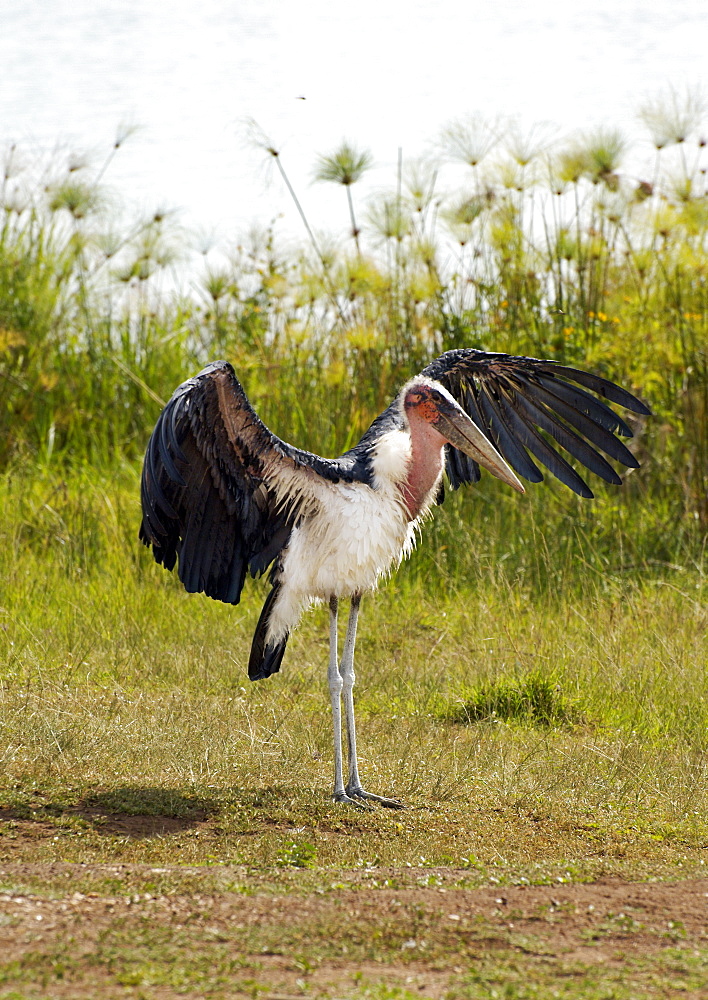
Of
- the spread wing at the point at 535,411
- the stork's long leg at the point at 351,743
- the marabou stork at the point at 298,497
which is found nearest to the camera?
the marabou stork at the point at 298,497

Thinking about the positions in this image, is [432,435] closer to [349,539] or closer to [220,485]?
[349,539]

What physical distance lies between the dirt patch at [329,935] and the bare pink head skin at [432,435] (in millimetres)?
1512

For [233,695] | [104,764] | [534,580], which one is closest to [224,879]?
[104,764]

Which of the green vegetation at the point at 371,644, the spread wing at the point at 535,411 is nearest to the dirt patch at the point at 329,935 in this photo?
the green vegetation at the point at 371,644

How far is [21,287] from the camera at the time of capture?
996 cm

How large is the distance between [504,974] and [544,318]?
672cm

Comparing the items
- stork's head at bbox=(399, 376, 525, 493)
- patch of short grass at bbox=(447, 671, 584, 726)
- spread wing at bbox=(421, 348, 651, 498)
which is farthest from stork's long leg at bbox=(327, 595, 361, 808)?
patch of short grass at bbox=(447, 671, 584, 726)

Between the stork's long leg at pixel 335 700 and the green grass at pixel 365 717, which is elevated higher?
the stork's long leg at pixel 335 700

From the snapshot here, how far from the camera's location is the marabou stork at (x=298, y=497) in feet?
13.1

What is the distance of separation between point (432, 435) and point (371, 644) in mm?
2433

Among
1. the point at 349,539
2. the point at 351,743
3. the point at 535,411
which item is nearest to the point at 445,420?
the point at 349,539

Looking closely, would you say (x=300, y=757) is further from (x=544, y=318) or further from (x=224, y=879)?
(x=544, y=318)

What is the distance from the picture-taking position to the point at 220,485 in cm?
419

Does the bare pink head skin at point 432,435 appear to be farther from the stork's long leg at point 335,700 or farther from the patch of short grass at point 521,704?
the patch of short grass at point 521,704
